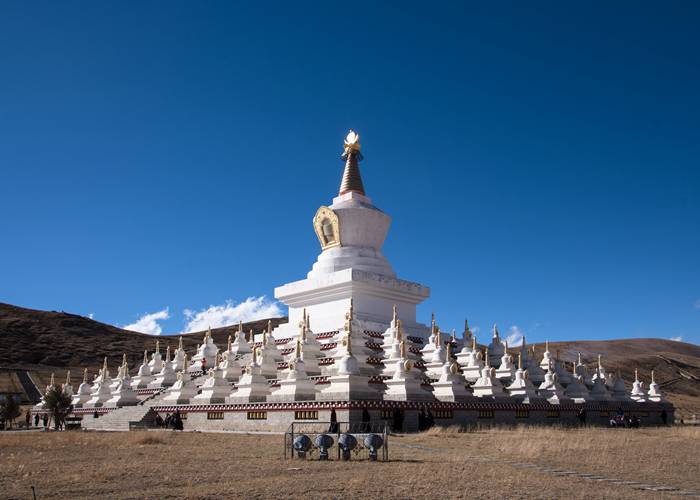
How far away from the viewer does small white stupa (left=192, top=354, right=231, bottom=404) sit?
83.8 ft

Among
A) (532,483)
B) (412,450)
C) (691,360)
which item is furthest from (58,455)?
(691,360)

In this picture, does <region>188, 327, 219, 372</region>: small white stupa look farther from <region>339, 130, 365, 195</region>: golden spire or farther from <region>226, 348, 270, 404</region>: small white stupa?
<region>339, 130, 365, 195</region>: golden spire

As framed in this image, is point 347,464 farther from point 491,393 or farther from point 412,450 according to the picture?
point 491,393

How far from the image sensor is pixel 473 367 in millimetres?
28125

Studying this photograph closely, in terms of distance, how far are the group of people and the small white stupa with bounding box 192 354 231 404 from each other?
102 cm

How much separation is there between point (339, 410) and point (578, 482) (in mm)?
10217

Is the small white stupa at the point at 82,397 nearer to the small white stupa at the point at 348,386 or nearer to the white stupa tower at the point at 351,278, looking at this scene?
the white stupa tower at the point at 351,278

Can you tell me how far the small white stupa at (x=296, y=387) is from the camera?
73.4 feet

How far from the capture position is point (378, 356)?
2647 cm

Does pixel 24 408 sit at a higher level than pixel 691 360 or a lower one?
lower

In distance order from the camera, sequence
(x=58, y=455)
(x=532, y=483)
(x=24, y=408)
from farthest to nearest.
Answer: (x=24, y=408)
(x=58, y=455)
(x=532, y=483)

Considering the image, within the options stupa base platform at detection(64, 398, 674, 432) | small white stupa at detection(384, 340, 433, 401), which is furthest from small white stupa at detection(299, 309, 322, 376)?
small white stupa at detection(384, 340, 433, 401)

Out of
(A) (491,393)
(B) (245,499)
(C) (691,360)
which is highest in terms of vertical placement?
(C) (691,360)

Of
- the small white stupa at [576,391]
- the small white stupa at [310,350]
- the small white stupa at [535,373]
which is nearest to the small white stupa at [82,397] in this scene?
the small white stupa at [310,350]
